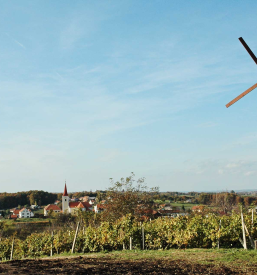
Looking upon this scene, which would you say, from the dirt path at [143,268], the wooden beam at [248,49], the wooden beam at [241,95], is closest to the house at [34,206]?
the dirt path at [143,268]

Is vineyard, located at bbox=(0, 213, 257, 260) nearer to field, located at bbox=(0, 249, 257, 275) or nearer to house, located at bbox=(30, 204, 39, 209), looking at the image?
field, located at bbox=(0, 249, 257, 275)

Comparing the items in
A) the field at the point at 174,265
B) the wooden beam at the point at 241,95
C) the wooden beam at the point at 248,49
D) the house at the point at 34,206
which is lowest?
the house at the point at 34,206

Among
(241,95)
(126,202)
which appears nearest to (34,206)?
(126,202)

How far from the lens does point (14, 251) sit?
789 inches

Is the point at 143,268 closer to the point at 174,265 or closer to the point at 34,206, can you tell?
the point at 174,265

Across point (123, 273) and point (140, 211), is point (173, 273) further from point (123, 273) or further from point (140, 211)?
point (140, 211)

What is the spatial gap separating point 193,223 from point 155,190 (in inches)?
483

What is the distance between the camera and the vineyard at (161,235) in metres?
13.0

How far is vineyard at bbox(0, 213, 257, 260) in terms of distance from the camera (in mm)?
12969

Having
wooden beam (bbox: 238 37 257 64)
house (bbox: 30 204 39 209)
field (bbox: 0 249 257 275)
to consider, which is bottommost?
house (bbox: 30 204 39 209)

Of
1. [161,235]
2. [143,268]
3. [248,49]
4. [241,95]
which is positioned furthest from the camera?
[161,235]

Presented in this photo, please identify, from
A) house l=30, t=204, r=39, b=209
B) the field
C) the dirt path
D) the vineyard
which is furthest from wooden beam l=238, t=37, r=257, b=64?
house l=30, t=204, r=39, b=209

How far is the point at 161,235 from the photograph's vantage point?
13.8 metres

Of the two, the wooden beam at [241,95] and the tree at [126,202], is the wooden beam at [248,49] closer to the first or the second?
the wooden beam at [241,95]
